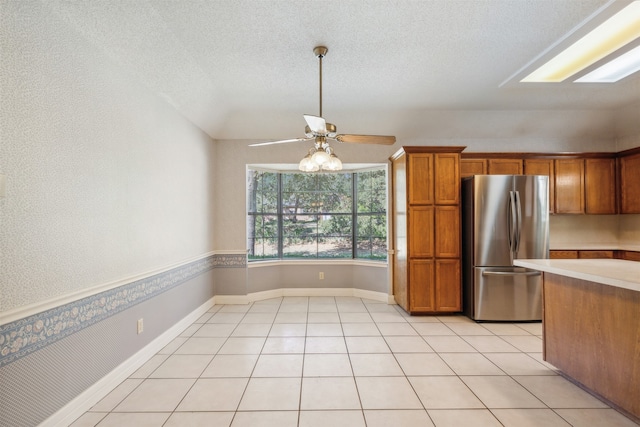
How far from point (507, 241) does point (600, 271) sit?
174cm

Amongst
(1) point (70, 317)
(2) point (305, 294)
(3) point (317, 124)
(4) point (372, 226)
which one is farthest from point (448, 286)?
(1) point (70, 317)

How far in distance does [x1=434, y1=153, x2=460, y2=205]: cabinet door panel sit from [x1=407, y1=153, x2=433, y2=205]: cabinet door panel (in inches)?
3.1

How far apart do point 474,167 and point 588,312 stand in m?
2.55

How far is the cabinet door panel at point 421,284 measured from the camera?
12.8 feet

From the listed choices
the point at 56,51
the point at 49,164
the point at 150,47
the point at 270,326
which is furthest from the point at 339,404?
the point at 150,47

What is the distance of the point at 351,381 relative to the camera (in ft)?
7.77

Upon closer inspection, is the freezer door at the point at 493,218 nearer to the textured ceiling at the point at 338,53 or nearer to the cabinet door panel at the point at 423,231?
the cabinet door panel at the point at 423,231

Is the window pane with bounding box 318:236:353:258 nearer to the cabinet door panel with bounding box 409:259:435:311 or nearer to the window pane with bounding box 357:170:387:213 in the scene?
the window pane with bounding box 357:170:387:213

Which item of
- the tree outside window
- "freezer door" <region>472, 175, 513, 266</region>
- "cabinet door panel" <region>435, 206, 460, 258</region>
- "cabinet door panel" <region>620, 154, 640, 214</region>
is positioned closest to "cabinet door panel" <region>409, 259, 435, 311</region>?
"cabinet door panel" <region>435, 206, 460, 258</region>

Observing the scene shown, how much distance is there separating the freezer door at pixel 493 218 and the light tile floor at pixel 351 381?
876 millimetres

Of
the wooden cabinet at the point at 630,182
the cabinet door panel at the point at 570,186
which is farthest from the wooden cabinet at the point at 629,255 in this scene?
the cabinet door panel at the point at 570,186

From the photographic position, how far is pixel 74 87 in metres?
1.95

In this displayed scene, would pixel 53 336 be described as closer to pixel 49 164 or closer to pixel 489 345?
pixel 49 164

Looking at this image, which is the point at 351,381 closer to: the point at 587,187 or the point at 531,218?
the point at 531,218
